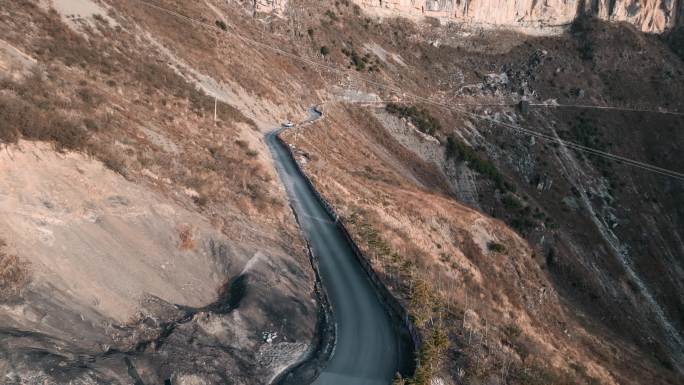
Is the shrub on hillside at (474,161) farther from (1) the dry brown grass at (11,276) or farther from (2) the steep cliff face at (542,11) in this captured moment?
(1) the dry brown grass at (11,276)

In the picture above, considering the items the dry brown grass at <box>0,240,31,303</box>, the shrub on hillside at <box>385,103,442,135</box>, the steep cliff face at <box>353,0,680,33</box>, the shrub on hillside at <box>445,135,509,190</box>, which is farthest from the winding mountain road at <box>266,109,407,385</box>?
the steep cliff face at <box>353,0,680,33</box>

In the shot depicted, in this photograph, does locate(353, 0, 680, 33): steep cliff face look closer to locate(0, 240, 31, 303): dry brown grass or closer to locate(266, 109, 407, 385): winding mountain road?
locate(266, 109, 407, 385): winding mountain road

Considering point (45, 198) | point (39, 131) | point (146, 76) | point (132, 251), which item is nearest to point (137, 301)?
point (132, 251)

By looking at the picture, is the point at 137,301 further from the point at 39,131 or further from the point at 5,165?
the point at 39,131

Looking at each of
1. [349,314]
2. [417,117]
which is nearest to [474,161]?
[417,117]

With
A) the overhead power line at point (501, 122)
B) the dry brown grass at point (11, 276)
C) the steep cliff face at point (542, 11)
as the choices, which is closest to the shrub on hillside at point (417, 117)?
the overhead power line at point (501, 122)

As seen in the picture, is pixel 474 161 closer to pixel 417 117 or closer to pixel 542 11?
pixel 417 117
